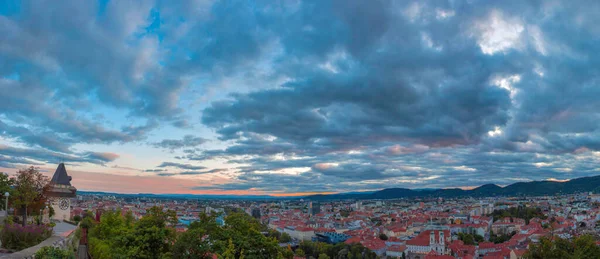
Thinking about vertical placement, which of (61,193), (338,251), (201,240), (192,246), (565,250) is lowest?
(338,251)

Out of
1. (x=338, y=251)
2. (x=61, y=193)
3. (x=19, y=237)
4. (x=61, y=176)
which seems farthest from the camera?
(x=338, y=251)

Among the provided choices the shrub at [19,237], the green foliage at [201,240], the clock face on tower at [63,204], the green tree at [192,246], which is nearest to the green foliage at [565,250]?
the green foliage at [201,240]

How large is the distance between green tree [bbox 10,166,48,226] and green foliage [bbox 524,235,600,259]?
2471 centimetres

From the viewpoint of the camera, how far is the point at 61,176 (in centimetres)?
3328

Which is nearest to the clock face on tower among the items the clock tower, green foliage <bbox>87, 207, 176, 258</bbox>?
the clock tower

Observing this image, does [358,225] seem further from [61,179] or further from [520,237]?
[61,179]

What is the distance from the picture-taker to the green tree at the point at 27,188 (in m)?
20.2

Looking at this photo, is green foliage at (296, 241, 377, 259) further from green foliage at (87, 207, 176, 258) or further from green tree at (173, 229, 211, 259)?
green tree at (173, 229, 211, 259)

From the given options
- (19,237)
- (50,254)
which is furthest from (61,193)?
(50,254)

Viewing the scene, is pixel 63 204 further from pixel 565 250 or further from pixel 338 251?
pixel 565 250

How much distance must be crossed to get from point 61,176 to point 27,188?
13.9 meters

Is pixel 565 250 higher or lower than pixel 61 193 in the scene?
lower

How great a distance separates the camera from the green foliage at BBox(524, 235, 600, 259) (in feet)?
70.3

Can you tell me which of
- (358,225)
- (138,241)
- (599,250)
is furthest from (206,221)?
(358,225)
